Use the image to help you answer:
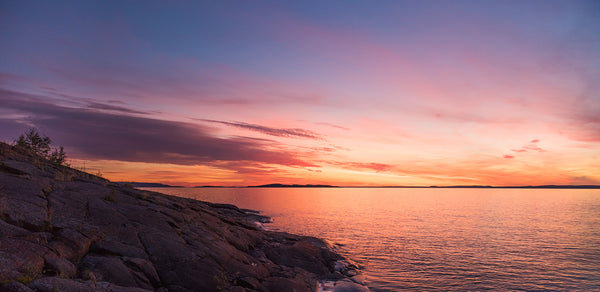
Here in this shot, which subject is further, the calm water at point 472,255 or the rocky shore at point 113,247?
the calm water at point 472,255

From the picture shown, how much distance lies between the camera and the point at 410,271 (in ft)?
88.9

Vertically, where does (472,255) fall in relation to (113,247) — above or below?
below

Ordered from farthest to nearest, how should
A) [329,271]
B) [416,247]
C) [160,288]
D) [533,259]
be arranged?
[416,247] < [533,259] < [329,271] < [160,288]

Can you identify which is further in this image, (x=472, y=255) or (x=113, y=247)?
(x=472, y=255)

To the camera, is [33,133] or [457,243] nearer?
[33,133]

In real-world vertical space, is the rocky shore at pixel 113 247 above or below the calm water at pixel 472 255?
above

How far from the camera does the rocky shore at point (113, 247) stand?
10648 millimetres

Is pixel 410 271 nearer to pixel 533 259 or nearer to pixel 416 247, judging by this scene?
pixel 416 247

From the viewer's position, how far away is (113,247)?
13906 mm

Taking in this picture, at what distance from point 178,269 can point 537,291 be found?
25.5 m

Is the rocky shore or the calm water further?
the calm water

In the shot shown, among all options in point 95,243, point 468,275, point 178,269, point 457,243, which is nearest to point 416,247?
point 457,243

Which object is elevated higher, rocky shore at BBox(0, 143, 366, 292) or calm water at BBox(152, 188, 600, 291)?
rocky shore at BBox(0, 143, 366, 292)

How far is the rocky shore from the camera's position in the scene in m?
10.6
